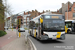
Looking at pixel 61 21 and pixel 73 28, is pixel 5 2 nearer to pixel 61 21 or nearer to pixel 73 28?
pixel 61 21

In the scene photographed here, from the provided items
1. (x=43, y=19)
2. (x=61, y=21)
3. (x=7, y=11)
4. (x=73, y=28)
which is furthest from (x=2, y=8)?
(x=73, y=28)

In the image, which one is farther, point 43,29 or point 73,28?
point 73,28

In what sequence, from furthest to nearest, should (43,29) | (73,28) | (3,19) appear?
(73,28) → (3,19) → (43,29)

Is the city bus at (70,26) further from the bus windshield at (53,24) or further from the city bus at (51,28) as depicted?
the bus windshield at (53,24)

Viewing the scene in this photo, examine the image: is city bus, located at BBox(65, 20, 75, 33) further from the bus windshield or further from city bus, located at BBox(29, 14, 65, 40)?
the bus windshield

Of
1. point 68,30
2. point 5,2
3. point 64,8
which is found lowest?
point 68,30

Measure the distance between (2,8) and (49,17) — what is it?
8923 millimetres

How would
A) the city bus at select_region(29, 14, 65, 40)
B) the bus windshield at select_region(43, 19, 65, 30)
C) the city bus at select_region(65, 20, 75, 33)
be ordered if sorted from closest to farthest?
1. the city bus at select_region(29, 14, 65, 40)
2. the bus windshield at select_region(43, 19, 65, 30)
3. the city bus at select_region(65, 20, 75, 33)

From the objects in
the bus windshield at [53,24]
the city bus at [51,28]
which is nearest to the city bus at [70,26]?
the city bus at [51,28]

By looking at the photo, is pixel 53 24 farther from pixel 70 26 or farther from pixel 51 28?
pixel 70 26

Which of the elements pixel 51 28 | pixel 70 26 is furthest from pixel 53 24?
pixel 70 26

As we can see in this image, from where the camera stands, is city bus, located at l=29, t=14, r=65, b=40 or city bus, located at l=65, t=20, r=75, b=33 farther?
city bus, located at l=65, t=20, r=75, b=33

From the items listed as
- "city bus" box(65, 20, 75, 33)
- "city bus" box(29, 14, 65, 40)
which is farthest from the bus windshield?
"city bus" box(65, 20, 75, 33)

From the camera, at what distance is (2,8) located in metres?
18.7
